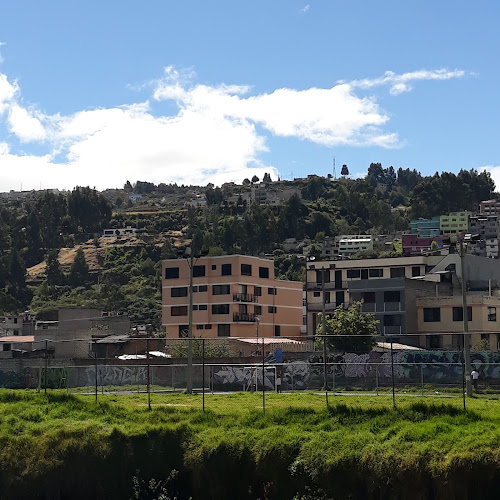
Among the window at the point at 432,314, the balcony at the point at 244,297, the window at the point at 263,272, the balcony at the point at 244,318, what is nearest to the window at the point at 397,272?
the window at the point at 263,272

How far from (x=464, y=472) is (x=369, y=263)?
76555 mm

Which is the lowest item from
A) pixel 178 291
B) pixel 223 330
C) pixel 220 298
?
pixel 223 330

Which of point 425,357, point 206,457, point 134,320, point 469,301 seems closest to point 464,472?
point 206,457

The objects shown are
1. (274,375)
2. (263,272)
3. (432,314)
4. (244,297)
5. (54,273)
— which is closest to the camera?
(274,375)

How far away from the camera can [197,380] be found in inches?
2404

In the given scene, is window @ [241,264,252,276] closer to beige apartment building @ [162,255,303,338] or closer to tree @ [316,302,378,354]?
beige apartment building @ [162,255,303,338]

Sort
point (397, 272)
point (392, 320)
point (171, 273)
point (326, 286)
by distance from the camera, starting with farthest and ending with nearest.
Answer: point (326, 286), point (397, 272), point (171, 273), point (392, 320)

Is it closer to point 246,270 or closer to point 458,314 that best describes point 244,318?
point 246,270

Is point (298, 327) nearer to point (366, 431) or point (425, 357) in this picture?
point (425, 357)

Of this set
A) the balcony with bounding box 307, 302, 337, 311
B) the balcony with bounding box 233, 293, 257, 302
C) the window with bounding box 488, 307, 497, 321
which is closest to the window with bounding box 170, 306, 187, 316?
the balcony with bounding box 233, 293, 257, 302

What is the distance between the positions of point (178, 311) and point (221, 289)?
5.28 metres

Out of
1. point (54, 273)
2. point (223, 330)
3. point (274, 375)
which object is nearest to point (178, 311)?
point (223, 330)

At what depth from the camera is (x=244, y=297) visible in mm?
96000

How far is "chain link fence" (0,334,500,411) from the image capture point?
42188 millimetres
